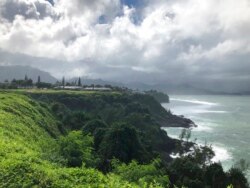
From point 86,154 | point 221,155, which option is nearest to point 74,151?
point 86,154

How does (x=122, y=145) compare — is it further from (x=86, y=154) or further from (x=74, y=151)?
→ (x=74, y=151)

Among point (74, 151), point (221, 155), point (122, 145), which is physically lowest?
point (221, 155)

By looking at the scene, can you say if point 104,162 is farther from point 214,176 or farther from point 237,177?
point 237,177

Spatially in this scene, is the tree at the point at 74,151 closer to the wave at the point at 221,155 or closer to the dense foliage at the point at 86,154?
the dense foliage at the point at 86,154

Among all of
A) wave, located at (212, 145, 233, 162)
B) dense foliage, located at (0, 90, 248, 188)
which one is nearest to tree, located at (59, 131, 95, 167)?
dense foliage, located at (0, 90, 248, 188)

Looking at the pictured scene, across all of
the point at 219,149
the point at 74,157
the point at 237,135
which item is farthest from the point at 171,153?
the point at 74,157

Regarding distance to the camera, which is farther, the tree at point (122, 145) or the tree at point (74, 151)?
the tree at point (122, 145)

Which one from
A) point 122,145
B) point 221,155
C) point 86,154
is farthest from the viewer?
point 221,155

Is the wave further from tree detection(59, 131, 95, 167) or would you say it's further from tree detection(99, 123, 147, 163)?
tree detection(59, 131, 95, 167)

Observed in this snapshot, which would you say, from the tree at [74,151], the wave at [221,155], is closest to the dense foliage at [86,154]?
the tree at [74,151]

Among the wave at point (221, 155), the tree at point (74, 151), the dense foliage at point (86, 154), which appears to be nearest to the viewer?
the dense foliage at point (86, 154)

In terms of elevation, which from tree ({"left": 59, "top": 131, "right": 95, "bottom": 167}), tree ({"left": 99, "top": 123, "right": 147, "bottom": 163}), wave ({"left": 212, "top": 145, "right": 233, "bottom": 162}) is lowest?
wave ({"left": 212, "top": 145, "right": 233, "bottom": 162})

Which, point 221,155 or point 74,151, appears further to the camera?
point 221,155
